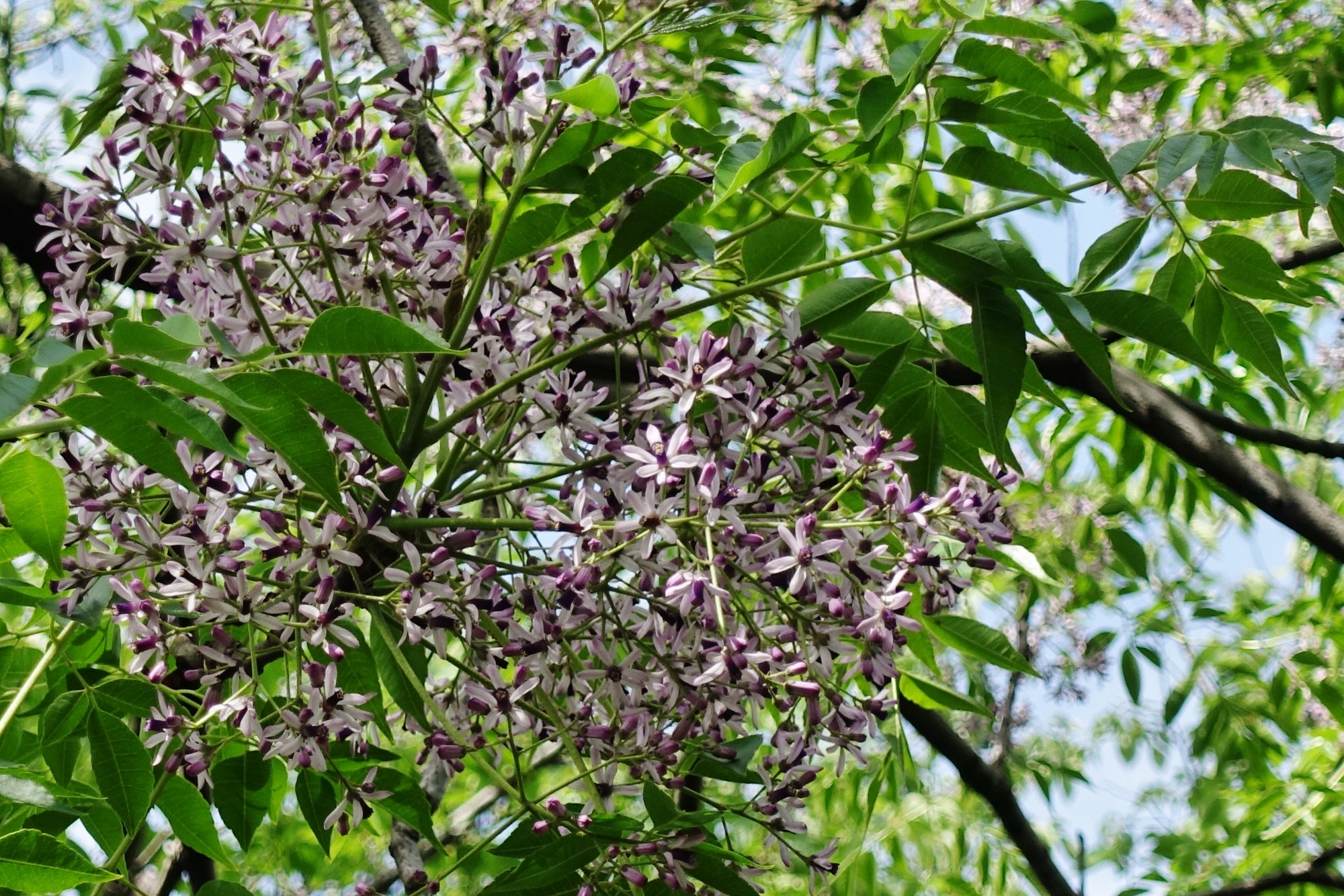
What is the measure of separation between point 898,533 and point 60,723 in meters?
0.93

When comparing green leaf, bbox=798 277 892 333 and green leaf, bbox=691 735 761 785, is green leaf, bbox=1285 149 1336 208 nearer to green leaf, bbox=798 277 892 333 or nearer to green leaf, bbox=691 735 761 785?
green leaf, bbox=798 277 892 333

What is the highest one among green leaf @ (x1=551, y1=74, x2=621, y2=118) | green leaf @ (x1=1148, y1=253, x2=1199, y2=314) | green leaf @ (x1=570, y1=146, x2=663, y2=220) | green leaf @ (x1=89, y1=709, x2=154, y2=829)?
green leaf @ (x1=551, y1=74, x2=621, y2=118)

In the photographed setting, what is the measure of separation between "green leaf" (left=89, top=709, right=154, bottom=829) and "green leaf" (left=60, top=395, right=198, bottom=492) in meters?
0.40

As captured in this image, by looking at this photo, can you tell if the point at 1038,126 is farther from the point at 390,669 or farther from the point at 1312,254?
the point at 1312,254

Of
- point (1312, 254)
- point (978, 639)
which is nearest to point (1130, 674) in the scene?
point (1312, 254)

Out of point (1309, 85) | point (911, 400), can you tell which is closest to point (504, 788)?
point (911, 400)

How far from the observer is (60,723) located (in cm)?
131

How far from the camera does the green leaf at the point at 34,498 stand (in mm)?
1037

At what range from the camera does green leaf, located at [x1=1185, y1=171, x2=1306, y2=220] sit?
4.20 ft

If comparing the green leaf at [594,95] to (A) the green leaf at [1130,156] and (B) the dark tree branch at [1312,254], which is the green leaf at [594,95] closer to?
(A) the green leaf at [1130,156]

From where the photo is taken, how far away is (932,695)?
1.73 meters

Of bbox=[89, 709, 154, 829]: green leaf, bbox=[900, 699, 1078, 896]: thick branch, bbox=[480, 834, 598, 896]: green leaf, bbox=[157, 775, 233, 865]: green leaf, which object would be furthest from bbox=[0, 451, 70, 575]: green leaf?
bbox=[900, 699, 1078, 896]: thick branch

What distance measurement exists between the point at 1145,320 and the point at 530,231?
2.15 feet

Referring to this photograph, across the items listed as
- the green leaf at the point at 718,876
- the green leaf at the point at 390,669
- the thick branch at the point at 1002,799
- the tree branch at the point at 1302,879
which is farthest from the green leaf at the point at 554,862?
the tree branch at the point at 1302,879
